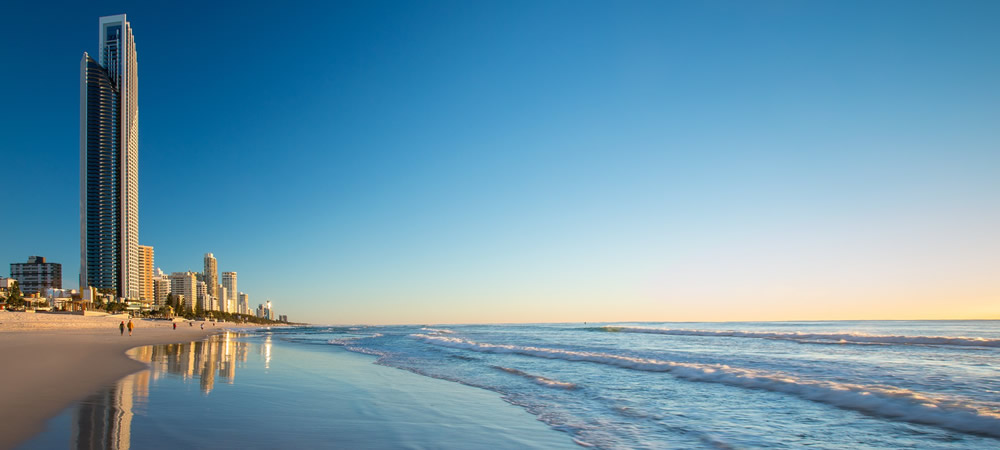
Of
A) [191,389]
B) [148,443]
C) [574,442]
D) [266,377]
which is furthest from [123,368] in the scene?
A: [574,442]

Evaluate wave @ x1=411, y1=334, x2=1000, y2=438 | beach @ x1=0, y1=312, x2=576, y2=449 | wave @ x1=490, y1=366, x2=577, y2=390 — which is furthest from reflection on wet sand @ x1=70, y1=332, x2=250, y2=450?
wave @ x1=411, y1=334, x2=1000, y2=438

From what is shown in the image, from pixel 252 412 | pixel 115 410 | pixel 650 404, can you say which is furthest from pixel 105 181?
pixel 650 404

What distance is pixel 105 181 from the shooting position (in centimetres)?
17675

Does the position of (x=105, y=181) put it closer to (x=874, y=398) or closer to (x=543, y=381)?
(x=543, y=381)

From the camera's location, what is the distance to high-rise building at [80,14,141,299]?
17612cm

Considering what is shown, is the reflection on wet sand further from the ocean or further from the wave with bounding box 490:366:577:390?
the wave with bounding box 490:366:577:390

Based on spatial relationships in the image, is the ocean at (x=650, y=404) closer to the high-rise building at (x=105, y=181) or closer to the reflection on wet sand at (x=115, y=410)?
the reflection on wet sand at (x=115, y=410)

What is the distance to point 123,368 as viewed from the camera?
54.2 feet

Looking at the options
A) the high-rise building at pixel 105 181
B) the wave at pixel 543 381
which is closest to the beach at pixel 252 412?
the wave at pixel 543 381

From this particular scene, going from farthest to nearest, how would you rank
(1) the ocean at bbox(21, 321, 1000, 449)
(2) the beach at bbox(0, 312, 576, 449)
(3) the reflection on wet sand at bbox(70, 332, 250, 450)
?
(1) the ocean at bbox(21, 321, 1000, 449), (2) the beach at bbox(0, 312, 576, 449), (3) the reflection on wet sand at bbox(70, 332, 250, 450)

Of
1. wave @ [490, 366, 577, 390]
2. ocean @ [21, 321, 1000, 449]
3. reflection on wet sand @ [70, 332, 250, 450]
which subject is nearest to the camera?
reflection on wet sand @ [70, 332, 250, 450]

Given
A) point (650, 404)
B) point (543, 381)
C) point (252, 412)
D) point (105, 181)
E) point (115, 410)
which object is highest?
point (105, 181)

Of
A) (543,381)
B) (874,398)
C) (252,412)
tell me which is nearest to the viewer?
(252,412)

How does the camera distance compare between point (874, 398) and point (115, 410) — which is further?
point (874, 398)
